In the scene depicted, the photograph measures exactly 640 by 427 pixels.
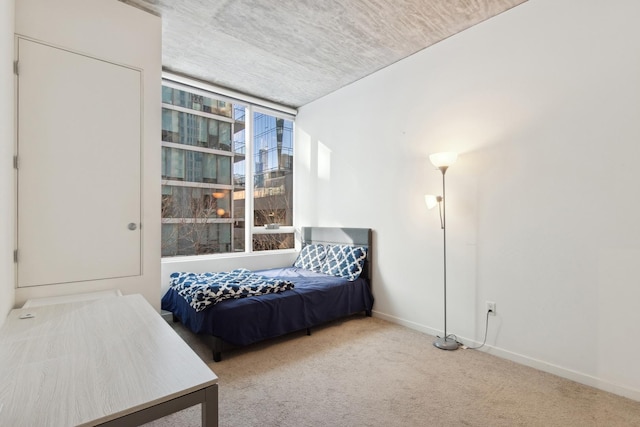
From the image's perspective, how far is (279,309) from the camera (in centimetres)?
291

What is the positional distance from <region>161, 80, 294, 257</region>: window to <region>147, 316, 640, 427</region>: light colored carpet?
1502mm

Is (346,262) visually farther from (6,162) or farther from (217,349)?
(6,162)

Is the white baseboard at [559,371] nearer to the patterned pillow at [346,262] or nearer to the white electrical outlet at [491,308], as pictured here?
the white electrical outlet at [491,308]

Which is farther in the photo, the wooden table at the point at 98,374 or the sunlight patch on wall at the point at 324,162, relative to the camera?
the sunlight patch on wall at the point at 324,162

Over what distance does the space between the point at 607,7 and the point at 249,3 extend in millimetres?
2562

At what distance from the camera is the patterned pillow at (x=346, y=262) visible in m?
3.66

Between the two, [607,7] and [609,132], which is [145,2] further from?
[609,132]

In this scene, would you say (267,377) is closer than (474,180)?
Yes

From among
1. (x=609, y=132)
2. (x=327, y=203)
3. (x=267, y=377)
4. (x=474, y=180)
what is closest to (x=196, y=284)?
(x=267, y=377)

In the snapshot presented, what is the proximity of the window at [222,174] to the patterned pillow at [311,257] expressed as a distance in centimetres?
51

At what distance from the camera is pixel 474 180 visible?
2.85 metres

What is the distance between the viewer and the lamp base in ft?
9.19

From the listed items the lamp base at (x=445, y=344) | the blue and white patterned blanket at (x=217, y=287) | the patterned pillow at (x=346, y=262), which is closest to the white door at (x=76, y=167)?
the blue and white patterned blanket at (x=217, y=287)

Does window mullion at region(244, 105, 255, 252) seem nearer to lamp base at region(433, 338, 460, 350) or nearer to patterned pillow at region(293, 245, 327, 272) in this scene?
patterned pillow at region(293, 245, 327, 272)
